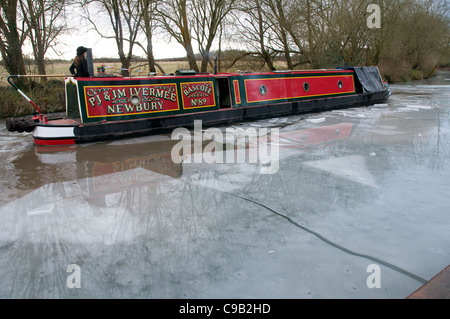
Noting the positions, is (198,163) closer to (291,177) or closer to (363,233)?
(291,177)

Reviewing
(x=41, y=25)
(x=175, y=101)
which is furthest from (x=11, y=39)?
(x=175, y=101)

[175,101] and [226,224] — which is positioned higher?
[175,101]

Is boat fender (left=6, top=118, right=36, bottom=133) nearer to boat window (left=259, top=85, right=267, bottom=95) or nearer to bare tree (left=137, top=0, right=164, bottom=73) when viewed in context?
boat window (left=259, top=85, right=267, bottom=95)

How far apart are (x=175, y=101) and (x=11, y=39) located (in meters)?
6.76

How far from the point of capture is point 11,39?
11.2 m

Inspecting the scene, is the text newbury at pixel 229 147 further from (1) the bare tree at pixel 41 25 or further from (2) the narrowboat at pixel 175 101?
(1) the bare tree at pixel 41 25

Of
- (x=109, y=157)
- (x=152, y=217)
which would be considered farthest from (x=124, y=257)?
(x=109, y=157)

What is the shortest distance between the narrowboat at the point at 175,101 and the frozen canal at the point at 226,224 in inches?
45.2

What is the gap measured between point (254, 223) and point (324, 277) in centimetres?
100

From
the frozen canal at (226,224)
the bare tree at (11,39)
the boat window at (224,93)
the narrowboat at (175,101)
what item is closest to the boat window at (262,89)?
the narrowboat at (175,101)

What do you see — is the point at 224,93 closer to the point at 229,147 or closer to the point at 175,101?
the point at 175,101

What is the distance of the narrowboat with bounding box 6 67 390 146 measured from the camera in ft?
23.1

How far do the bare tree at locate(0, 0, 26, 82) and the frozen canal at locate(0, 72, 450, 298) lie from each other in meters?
6.59

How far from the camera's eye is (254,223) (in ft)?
11.2
